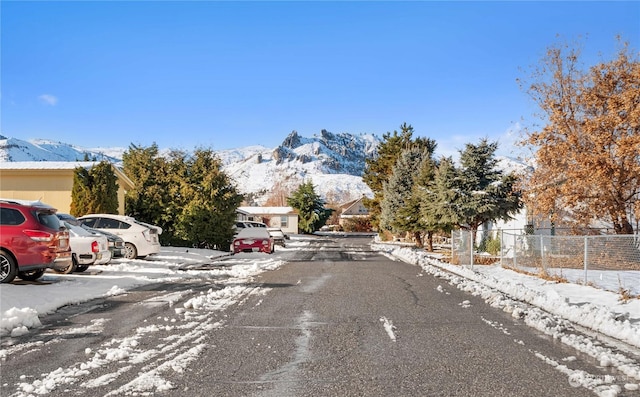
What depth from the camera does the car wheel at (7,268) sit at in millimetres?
11016

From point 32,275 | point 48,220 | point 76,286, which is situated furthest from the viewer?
point 32,275

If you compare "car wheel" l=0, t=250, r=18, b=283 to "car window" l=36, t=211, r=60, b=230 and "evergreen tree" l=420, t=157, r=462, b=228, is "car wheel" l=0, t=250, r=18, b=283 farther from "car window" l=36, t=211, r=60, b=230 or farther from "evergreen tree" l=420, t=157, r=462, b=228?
"evergreen tree" l=420, t=157, r=462, b=228

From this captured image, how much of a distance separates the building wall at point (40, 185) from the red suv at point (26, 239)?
1728 cm

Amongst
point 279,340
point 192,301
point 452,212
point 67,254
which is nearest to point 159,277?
point 67,254

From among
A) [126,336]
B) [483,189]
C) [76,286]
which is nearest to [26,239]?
[76,286]

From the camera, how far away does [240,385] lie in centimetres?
495

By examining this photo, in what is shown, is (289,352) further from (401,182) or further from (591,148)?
(401,182)

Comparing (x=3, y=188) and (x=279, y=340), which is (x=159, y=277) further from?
(x=3, y=188)

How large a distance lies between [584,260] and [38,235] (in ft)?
42.8

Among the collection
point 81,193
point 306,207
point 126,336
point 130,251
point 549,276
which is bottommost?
point 126,336

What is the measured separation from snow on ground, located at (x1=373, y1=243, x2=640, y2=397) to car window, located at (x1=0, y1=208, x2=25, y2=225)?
9.63 m

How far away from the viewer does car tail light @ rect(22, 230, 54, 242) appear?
11.2m

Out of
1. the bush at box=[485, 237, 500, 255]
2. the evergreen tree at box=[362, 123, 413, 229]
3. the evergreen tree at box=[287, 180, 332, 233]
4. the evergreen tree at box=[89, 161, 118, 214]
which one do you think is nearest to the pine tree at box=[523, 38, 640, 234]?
the bush at box=[485, 237, 500, 255]

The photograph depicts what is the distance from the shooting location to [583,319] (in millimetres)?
8430
